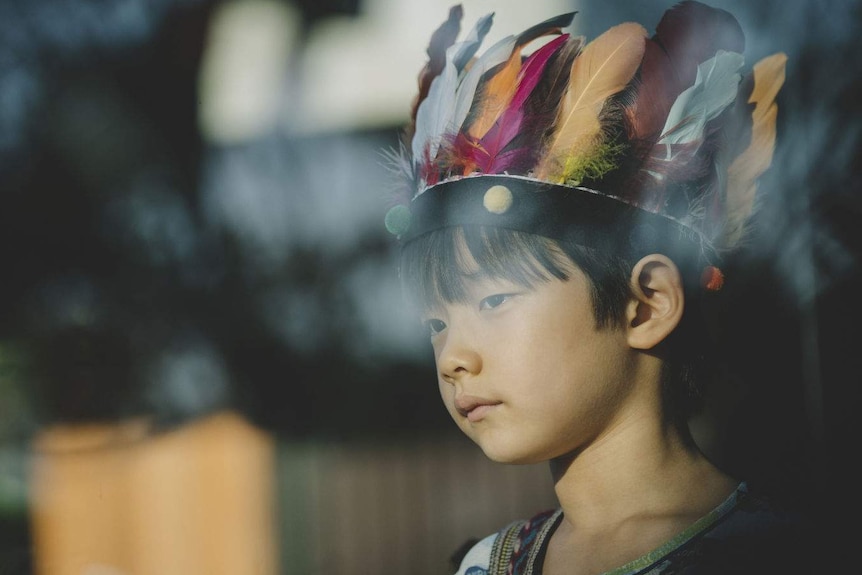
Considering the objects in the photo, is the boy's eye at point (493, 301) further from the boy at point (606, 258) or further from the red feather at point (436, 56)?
the red feather at point (436, 56)

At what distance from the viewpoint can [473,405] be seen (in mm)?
852

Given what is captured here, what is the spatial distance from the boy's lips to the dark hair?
0.10 meters

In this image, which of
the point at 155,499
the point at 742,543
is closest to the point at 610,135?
the point at 742,543

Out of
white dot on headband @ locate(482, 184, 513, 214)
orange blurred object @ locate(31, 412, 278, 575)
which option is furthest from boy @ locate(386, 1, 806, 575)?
orange blurred object @ locate(31, 412, 278, 575)

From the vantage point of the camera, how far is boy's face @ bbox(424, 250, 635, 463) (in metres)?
0.82

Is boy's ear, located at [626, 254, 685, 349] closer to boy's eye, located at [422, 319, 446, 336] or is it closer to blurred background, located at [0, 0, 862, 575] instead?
boy's eye, located at [422, 319, 446, 336]

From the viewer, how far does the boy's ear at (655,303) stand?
833mm

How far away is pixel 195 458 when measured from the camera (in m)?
1.26

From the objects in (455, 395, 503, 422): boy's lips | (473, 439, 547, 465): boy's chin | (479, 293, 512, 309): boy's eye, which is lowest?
(473, 439, 547, 465): boy's chin

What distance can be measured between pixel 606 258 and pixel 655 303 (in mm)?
72

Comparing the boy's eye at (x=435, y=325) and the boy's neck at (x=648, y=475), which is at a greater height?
the boy's eye at (x=435, y=325)

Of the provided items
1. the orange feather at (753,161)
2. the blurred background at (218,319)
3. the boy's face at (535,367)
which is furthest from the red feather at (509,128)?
the blurred background at (218,319)

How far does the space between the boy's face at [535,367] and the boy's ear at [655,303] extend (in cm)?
2

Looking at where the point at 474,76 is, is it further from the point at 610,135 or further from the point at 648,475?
the point at 648,475
